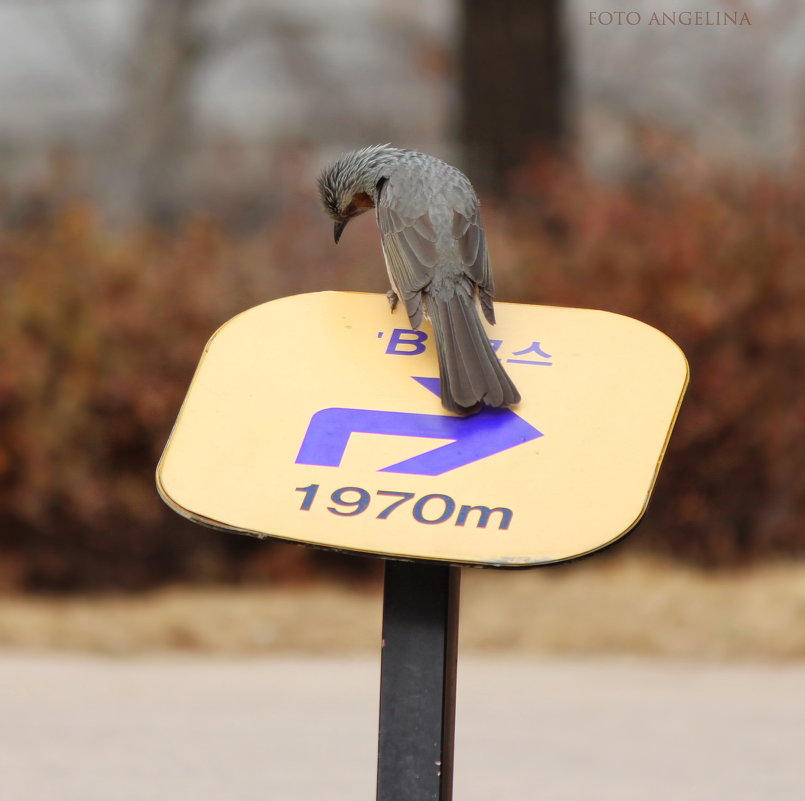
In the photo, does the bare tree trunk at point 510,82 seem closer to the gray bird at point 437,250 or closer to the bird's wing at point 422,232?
the gray bird at point 437,250

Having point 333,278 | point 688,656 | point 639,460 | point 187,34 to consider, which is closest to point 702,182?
point 333,278

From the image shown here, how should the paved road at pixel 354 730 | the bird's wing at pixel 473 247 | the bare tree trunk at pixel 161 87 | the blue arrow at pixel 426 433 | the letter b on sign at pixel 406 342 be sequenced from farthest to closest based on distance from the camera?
the bare tree trunk at pixel 161 87 → the paved road at pixel 354 730 → the bird's wing at pixel 473 247 → the letter b on sign at pixel 406 342 → the blue arrow at pixel 426 433

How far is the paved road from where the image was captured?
4.12 meters

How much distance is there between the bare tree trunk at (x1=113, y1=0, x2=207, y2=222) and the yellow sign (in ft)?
38.9

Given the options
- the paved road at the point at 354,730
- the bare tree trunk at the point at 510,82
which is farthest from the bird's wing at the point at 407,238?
the bare tree trunk at the point at 510,82

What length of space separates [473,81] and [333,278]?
337 centimetres

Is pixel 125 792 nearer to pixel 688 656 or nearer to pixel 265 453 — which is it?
pixel 265 453

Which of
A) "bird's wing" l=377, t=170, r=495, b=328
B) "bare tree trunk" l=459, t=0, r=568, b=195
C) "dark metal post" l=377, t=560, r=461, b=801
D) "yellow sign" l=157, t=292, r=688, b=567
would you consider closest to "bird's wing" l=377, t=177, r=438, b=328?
"bird's wing" l=377, t=170, r=495, b=328

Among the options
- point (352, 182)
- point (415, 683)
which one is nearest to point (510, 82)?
point (352, 182)

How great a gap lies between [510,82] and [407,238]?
632 cm

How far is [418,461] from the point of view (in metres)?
2.30

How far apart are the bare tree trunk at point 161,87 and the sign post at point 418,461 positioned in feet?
39.0

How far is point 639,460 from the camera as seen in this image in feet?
7.49

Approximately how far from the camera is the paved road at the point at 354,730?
4125 mm
